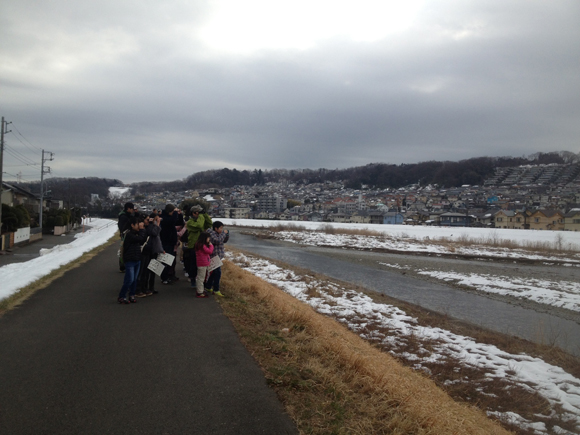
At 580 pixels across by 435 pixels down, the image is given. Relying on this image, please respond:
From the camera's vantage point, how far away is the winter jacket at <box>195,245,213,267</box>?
7688 mm

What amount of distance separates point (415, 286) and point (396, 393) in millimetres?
13948

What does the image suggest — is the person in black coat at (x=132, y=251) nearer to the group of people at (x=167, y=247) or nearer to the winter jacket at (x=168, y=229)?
the group of people at (x=167, y=247)

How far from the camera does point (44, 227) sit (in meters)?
41.7

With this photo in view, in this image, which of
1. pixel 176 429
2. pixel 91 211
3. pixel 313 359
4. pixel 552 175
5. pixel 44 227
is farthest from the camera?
pixel 552 175

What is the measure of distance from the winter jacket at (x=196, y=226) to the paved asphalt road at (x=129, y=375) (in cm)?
191

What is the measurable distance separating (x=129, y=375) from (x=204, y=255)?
3844 millimetres

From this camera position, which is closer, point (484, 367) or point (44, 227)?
point (484, 367)

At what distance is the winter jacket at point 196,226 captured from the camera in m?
8.27

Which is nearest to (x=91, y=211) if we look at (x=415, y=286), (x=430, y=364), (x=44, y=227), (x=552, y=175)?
(x=44, y=227)

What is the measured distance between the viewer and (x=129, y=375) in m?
4.02

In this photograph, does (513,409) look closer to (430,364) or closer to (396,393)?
(430,364)

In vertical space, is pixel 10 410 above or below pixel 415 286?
above

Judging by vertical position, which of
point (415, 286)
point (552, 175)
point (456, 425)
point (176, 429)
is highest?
point (552, 175)

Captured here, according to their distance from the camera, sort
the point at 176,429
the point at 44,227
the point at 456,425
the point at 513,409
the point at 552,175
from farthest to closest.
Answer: the point at 552,175 < the point at 44,227 < the point at 513,409 < the point at 456,425 < the point at 176,429
